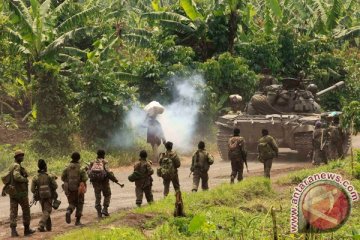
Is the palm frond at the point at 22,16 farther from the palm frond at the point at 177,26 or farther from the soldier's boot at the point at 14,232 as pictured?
the palm frond at the point at 177,26

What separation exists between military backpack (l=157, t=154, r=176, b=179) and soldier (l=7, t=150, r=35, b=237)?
2.82 metres

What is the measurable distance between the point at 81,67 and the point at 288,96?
6.94 meters

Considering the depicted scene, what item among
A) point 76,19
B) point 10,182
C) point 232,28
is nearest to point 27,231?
point 10,182

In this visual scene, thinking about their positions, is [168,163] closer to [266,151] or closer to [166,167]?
[166,167]

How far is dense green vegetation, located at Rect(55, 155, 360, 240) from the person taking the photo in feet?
30.1

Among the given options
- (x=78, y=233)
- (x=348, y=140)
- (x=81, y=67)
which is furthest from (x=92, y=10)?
(x=78, y=233)

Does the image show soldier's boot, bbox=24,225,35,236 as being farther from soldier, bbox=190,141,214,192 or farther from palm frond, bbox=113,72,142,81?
palm frond, bbox=113,72,142,81

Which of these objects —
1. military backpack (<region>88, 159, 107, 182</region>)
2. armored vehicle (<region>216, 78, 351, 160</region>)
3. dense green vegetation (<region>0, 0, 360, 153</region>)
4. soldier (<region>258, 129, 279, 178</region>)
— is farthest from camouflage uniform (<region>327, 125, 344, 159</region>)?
military backpack (<region>88, 159, 107, 182</region>)

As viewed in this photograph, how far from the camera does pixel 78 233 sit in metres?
9.64

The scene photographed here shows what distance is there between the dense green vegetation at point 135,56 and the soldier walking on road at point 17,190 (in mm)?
4902

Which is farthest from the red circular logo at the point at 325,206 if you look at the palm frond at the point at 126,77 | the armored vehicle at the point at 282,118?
the palm frond at the point at 126,77

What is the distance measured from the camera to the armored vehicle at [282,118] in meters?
18.5

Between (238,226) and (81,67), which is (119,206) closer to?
(238,226)

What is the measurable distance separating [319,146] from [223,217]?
7210mm
